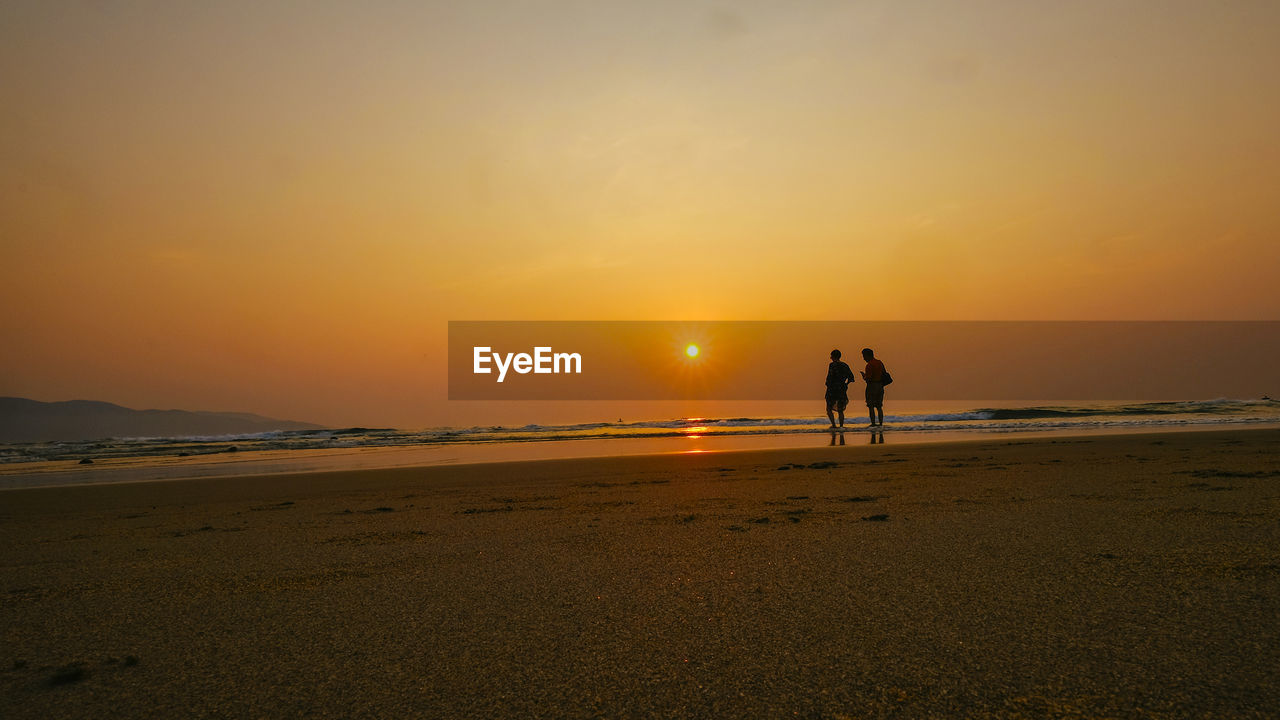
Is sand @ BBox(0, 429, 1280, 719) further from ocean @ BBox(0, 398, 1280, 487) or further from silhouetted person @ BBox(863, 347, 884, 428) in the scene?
silhouetted person @ BBox(863, 347, 884, 428)

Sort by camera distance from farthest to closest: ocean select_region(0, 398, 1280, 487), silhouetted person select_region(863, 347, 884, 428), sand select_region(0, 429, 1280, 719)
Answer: silhouetted person select_region(863, 347, 884, 428) < ocean select_region(0, 398, 1280, 487) < sand select_region(0, 429, 1280, 719)

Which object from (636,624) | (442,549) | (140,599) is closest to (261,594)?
(140,599)

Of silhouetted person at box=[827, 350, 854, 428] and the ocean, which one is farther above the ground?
silhouetted person at box=[827, 350, 854, 428]

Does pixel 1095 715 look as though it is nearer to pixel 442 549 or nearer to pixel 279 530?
pixel 442 549

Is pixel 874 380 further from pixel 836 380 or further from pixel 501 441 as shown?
pixel 501 441

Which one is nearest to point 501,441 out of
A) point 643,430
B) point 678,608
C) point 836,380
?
point 643,430

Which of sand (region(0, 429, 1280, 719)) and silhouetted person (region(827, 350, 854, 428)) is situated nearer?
sand (region(0, 429, 1280, 719))

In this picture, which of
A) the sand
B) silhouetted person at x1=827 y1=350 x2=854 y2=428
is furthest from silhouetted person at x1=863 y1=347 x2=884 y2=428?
the sand

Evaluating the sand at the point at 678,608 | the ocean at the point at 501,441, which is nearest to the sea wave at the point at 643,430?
the ocean at the point at 501,441

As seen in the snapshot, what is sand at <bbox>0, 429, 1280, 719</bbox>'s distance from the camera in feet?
6.39

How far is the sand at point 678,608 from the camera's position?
195cm

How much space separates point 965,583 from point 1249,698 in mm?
1151

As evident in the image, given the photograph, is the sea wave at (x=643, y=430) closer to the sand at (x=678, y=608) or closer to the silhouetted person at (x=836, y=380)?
the silhouetted person at (x=836, y=380)

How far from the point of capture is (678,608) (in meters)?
2.71
